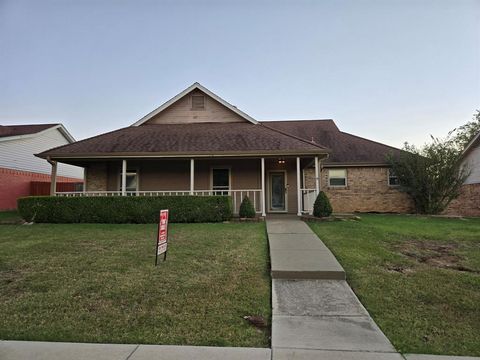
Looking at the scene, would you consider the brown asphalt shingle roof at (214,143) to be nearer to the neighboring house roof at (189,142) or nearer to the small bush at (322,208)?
the neighboring house roof at (189,142)

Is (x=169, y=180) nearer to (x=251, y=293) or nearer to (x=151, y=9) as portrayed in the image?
(x=151, y=9)

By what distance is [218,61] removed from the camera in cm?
1414

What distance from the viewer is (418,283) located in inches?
174

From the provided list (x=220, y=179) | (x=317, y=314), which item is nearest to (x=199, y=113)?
(x=220, y=179)

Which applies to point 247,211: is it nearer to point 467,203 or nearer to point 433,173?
point 433,173

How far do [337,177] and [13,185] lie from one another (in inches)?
768

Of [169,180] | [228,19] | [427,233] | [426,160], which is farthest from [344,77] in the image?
[169,180]

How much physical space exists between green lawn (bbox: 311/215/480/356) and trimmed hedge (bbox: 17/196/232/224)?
14.0ft

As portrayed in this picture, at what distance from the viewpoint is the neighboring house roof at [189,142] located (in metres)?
11.6

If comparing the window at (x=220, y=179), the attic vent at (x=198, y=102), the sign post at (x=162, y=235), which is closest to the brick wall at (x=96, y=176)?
the window at (x=220, y=179)

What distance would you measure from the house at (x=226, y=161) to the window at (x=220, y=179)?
1.9 inches

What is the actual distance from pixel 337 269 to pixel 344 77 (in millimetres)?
12071

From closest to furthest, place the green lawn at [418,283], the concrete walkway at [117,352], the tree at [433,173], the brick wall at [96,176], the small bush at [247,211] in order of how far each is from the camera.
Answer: the concrete walkway at [117,352]
the green lawn at [418,283]
the small bush at [247,211]
the tree at [433,173]
the brick wall at [96,176]

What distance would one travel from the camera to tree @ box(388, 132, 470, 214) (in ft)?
44.7
